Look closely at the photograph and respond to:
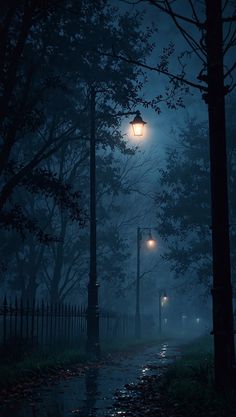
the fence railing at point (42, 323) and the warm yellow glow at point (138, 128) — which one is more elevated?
the warm yellow glow at point (138, 128)

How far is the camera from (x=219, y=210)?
7.41 metres

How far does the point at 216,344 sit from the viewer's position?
714 centimetres

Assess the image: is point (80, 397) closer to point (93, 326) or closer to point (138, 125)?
point (93, 326)

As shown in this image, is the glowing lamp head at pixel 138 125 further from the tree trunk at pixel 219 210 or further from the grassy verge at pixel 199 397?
the grassy verge at pixel 199 397

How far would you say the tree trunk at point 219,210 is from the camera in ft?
23.1

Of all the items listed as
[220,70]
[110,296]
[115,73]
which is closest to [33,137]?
[115,73]

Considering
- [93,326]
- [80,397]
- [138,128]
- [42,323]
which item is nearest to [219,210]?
[80,397]

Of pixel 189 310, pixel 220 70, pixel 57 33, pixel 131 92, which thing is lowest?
pixel 189 310

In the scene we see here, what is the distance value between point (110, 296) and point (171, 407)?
1430 inches

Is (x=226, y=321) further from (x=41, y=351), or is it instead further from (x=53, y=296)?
(x=53, y=296)

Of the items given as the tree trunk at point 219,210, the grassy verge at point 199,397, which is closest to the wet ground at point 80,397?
the grassy verge at point 199,397

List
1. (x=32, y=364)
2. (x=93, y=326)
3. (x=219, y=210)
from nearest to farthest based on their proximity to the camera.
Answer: (x=219, y=210) < (x=32, y=364) < (x=93, y=326)

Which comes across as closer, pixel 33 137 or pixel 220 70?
pixel 220 70

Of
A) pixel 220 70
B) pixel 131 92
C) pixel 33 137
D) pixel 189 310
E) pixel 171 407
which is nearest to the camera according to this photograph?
pixel 171 407
